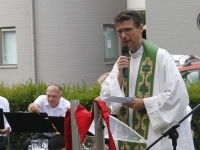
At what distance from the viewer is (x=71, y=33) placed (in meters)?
20.8

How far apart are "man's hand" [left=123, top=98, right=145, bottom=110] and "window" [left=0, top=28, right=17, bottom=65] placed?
17314 mm

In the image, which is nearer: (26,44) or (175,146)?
(175,146)

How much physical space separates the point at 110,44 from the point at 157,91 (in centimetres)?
1834

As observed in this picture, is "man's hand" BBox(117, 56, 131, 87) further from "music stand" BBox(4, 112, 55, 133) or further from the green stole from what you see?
"music stand" BBox(4, 112, 55, 133)

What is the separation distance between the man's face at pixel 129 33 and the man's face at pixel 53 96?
14.4ft

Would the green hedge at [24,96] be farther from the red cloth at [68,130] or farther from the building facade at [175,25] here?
the building facade at [175,25]

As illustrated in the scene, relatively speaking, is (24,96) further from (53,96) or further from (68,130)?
(68,130)

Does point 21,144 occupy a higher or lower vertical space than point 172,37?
lower

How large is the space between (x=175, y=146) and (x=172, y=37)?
46.2 ft

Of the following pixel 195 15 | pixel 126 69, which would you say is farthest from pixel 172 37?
pixel 126 69

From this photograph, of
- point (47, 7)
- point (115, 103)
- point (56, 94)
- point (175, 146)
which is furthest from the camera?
point (47, 7)

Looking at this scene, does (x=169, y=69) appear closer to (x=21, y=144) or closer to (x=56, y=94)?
(x=56, y=94)

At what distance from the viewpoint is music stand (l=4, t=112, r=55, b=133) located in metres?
7.56

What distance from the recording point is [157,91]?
4727 mm
